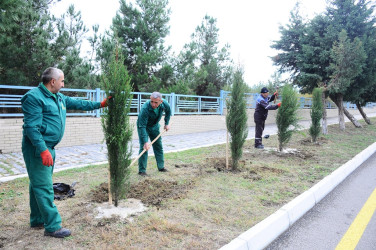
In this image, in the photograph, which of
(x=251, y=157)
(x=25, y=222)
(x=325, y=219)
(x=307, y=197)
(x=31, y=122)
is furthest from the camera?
(x=251, y=157)

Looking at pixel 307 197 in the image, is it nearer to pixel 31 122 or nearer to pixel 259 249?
pixel 259 249

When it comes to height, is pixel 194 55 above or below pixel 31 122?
above

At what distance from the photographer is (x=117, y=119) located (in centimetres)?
345

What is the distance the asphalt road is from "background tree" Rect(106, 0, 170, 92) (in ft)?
40.0

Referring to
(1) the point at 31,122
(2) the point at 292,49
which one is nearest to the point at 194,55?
(2) the point at 292,49

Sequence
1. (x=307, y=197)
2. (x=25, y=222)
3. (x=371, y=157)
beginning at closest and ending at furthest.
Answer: (x=25, y=222), (x=307, y=197), (x=371, y=157)

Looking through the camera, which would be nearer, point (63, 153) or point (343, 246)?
point (343, 246)

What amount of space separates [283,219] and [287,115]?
5344 millimetres

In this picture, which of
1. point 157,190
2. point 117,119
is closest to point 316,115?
point 157,190

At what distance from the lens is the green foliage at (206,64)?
57.1 ft

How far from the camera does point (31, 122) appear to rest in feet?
8.77

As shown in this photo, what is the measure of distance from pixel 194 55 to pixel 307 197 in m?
14.5

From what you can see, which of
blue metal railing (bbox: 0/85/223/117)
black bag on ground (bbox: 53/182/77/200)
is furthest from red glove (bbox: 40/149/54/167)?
blue metal railing (bbox: 0/85/223/117)

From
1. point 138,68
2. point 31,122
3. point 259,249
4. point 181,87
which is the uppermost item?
point 138,68
